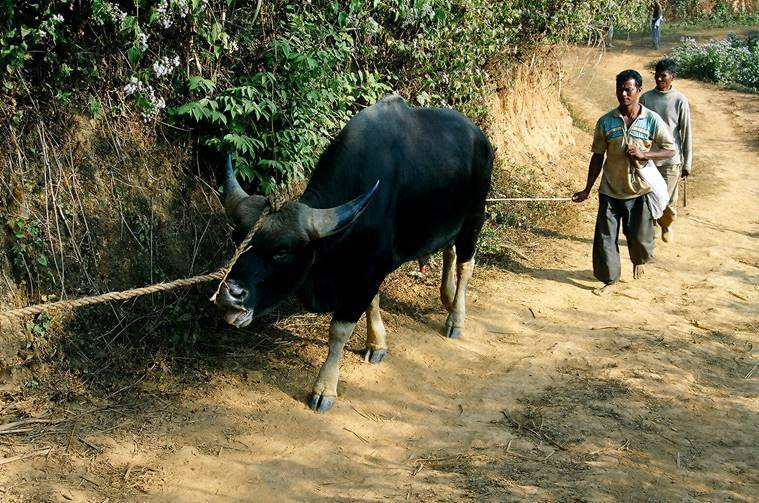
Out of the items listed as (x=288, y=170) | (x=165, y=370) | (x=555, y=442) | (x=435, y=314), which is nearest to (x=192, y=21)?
(x=288, y=170)

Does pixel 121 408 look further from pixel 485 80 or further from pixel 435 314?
pixel 485 80

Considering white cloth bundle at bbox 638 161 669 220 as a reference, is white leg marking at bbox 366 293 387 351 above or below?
below

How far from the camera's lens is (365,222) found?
14.7 ft

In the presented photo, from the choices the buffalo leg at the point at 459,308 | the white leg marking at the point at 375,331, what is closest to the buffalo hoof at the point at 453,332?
the buffalo leg at the point at 459,308

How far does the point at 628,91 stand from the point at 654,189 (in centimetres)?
89

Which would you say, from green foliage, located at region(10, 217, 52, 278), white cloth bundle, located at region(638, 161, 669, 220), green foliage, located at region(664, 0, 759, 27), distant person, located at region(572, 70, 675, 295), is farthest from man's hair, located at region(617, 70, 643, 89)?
green foliage, located at region(664, 0, 759, 27)

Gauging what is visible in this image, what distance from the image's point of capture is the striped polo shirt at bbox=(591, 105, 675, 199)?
20.4 feet

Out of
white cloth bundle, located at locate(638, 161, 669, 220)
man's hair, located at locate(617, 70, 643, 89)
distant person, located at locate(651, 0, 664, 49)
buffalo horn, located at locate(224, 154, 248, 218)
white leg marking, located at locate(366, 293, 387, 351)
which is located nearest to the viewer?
buffalo horn, located at locate(224, 154, 248, 218)

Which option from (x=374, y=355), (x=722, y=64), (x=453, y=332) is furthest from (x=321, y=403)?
(x=722, y=64)

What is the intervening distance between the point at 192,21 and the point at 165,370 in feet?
7.31

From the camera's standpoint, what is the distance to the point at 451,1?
713 cm

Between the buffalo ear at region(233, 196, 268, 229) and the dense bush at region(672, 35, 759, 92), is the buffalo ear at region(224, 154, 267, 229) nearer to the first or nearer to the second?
the buffalo ear at region(233, 196, 268, 229)

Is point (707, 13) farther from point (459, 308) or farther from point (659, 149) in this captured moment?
point (459, 308)

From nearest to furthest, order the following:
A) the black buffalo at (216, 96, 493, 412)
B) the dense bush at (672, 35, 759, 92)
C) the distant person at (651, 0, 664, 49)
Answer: the black buffalo at (216, 96, 493, 412) < the dense bush at (672, 35, 759, 92) < the distant person at (651, 0, 664, 49)
